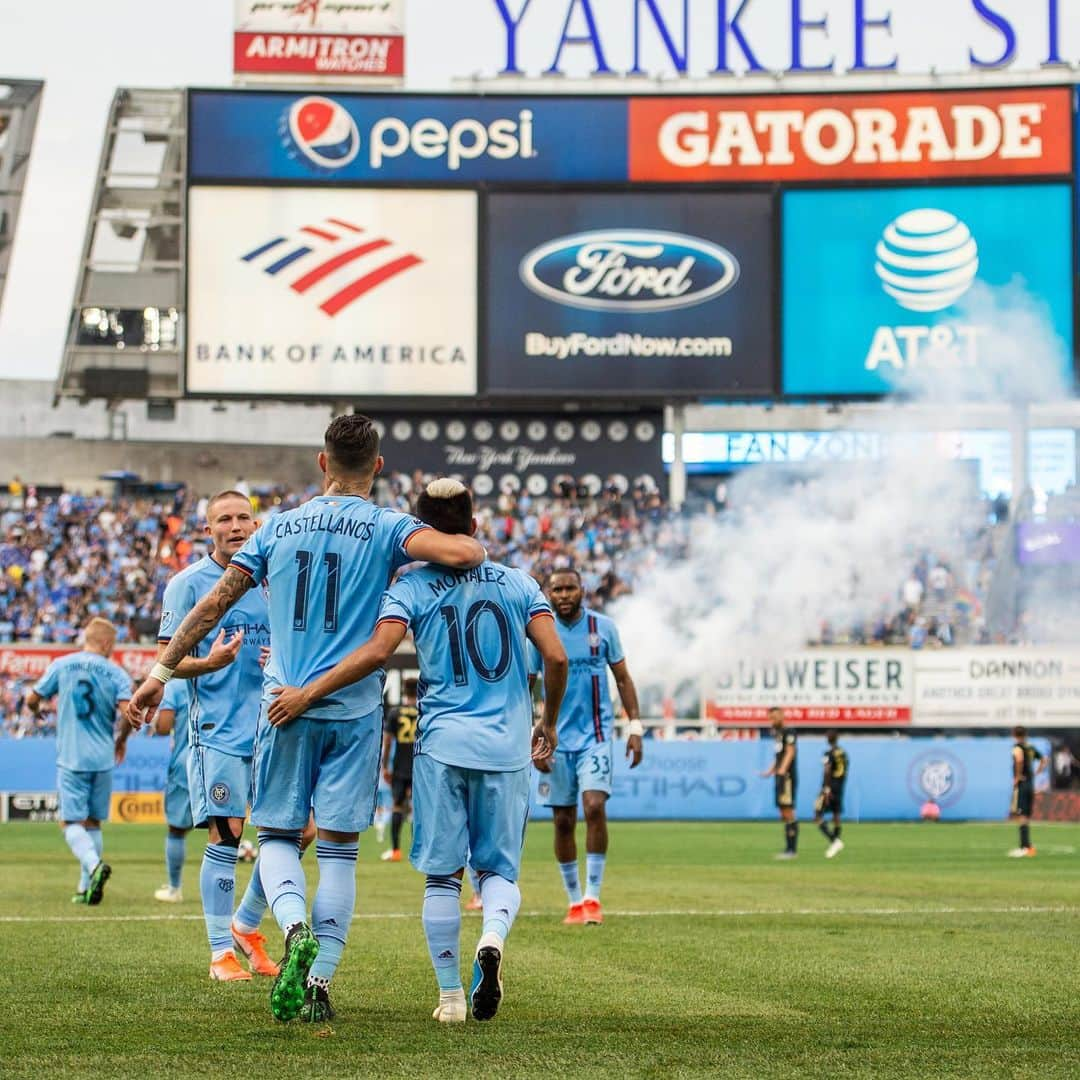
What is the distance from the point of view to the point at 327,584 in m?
7.81

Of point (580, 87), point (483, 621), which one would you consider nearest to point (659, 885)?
point (483, 621)

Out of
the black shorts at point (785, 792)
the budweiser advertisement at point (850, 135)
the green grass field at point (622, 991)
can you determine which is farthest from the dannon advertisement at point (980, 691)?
the green grass field at point (622, 991)

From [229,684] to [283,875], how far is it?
2462mm

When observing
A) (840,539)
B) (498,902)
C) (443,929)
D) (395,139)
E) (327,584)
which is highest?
(395,139)

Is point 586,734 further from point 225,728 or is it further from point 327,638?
point 327,638

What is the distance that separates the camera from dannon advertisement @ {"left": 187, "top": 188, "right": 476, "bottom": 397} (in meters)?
42.8

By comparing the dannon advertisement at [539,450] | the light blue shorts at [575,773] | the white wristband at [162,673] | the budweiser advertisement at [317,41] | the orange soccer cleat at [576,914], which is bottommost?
the orange soccer cleat at [576,914]

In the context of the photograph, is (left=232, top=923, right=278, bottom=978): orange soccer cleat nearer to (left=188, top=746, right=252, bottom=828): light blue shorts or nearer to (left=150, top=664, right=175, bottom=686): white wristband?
(left=188, top=746, right=252, bottom=828): light blue shorts

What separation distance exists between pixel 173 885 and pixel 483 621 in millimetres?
8157

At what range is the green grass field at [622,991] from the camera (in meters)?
6.74

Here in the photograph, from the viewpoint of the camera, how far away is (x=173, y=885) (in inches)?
601

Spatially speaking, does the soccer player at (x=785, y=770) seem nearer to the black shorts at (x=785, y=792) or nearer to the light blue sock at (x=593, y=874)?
the black shorts at (x=785, y=792)

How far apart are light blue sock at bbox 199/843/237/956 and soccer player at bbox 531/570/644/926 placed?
4344 mm

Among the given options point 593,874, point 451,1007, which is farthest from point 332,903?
point 593,874
